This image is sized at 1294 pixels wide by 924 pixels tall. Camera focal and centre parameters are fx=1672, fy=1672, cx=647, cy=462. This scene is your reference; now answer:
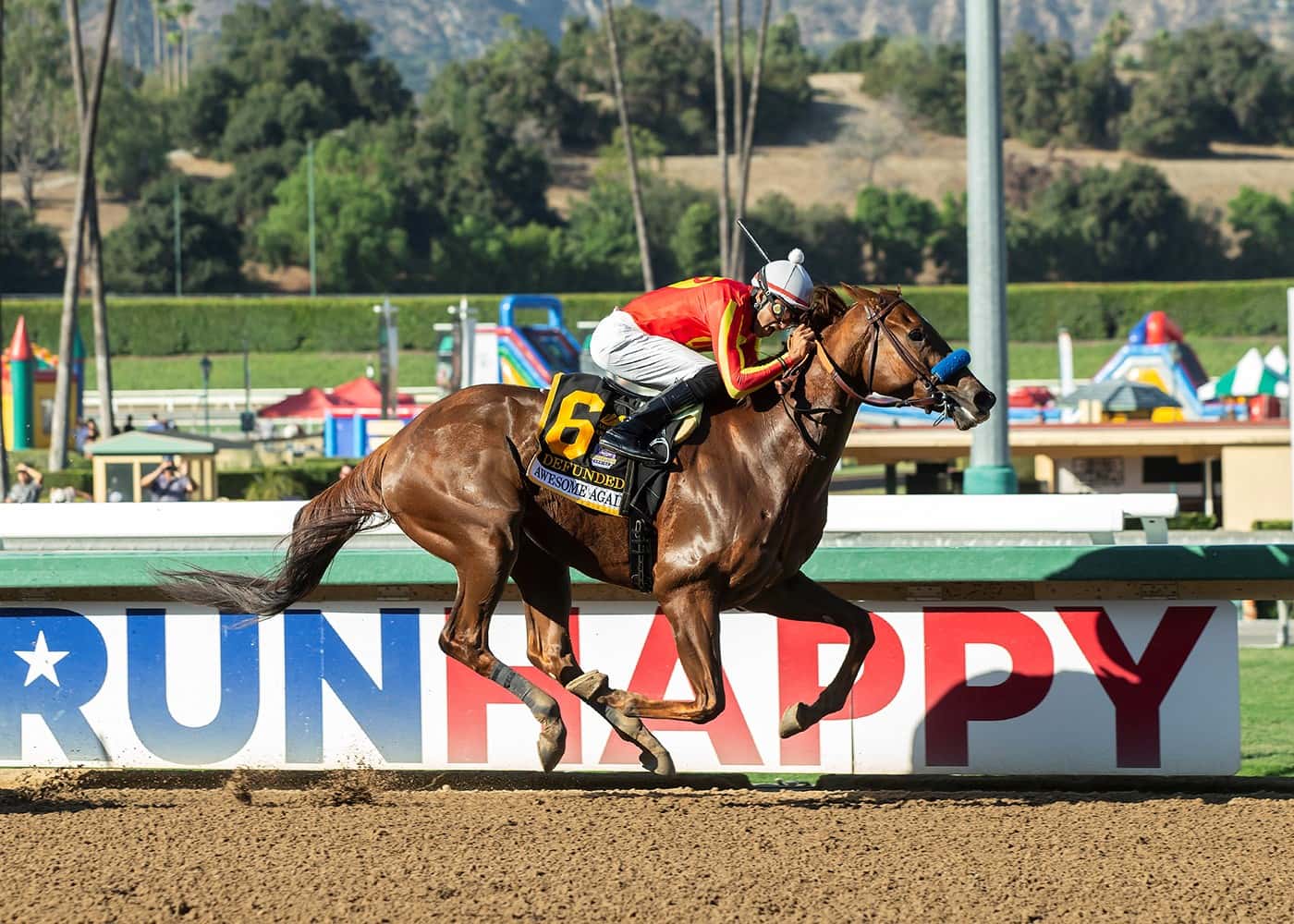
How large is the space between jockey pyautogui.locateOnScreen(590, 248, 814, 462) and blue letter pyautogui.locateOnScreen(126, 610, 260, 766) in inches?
85.3

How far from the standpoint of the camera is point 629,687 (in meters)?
7.07

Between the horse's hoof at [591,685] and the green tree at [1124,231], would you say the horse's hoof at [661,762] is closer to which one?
the horse's hoof at [591,685]

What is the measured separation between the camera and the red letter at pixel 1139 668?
22.3 ft

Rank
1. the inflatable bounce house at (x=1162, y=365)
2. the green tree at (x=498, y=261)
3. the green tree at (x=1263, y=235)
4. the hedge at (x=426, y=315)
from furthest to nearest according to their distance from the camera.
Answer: the green tree at (x=1263, y=235)
the green tree at (x=498, y=261)
the hedge at (x=426, y=315)
the inflatable bounce house at (x=1162, y=365)

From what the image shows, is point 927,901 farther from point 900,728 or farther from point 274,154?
point 274,154

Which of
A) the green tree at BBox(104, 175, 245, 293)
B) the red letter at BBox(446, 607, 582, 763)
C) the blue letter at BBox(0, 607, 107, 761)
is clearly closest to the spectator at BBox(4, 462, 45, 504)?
the blue letter at BBox(0, 607, 107, 761)

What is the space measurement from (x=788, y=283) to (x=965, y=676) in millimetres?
1969

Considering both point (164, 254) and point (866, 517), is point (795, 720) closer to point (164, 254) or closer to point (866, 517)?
point (866, 517)

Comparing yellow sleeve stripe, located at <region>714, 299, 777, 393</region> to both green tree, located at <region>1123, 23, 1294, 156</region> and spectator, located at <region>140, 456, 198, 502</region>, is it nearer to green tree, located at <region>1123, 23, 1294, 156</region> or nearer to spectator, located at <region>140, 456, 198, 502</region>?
spectator, located at <region>140, 456, 198, 502</region>

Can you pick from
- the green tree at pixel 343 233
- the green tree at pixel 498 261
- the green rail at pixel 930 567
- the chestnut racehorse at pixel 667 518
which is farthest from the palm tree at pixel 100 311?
the green tree at pixel 498 261

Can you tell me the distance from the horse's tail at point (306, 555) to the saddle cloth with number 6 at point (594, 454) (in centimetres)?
72

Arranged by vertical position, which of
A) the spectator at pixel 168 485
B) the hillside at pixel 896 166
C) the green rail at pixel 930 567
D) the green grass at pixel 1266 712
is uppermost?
the hillside at pixel 896 166

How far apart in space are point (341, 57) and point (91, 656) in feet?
314

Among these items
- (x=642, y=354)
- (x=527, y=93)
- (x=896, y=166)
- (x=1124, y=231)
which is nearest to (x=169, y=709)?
(x=642, y=354)
